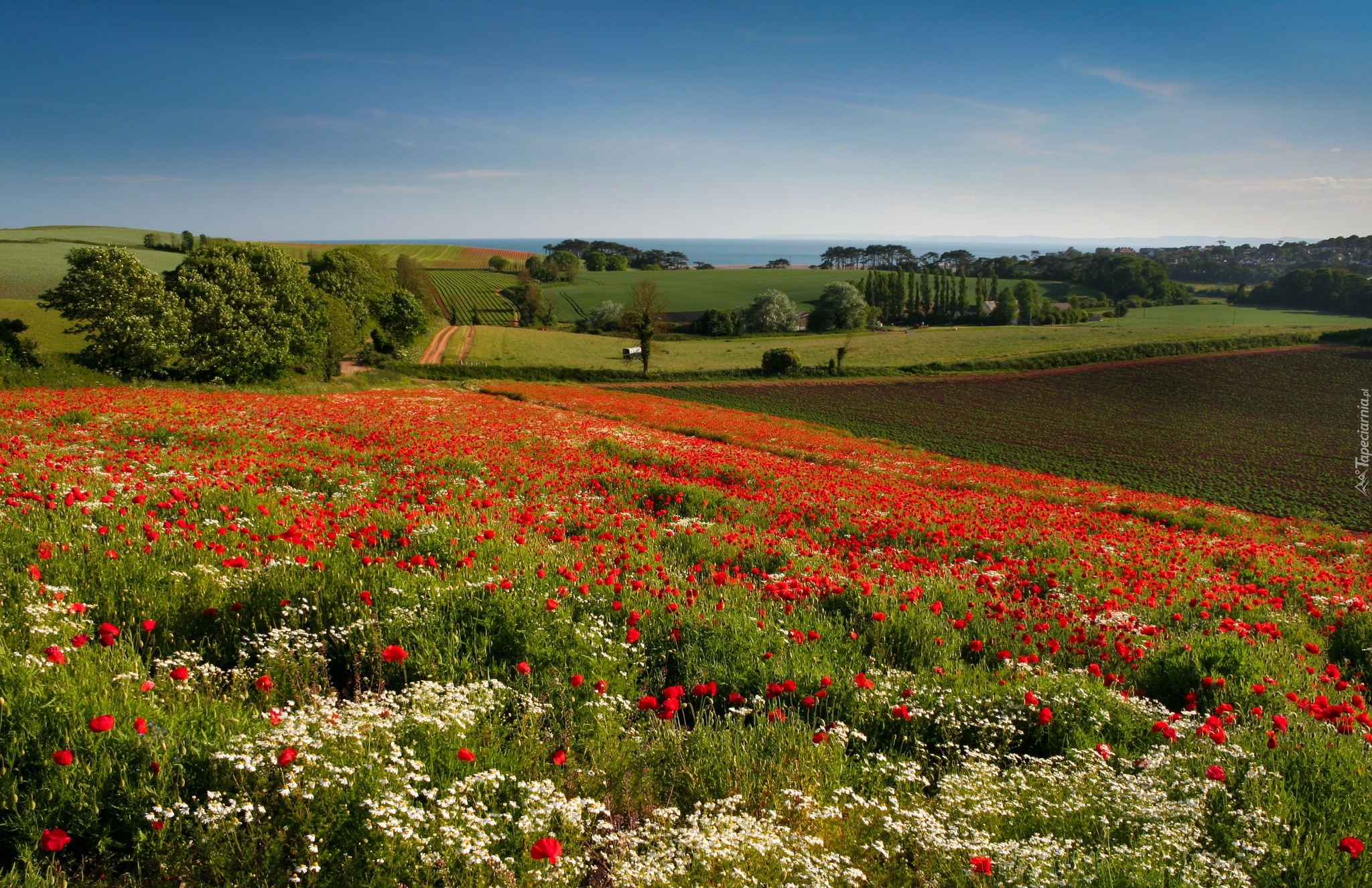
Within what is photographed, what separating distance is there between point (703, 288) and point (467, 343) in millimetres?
83259

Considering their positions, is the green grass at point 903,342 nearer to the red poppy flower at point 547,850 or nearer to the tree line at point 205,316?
the tree line at point 205,316

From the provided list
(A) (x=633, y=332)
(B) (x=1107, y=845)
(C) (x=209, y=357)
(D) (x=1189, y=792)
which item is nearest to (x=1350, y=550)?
(D) (x=1189, y=792)

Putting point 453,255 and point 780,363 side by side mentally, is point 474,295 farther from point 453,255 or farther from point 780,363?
point 780,363

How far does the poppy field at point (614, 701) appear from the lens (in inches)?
129

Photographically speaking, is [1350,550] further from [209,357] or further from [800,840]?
[209,357]

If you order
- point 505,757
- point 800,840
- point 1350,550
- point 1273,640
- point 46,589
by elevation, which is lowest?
point 1350,550

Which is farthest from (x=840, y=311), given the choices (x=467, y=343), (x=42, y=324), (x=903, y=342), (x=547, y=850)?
(x=547, y=850)

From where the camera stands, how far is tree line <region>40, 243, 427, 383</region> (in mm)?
34812

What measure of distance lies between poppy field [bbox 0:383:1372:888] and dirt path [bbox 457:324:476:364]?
6446 cm

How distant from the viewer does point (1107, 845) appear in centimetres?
379

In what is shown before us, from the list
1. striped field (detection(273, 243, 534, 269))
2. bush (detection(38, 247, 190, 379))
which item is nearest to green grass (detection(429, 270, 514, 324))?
striped field (detection(273, 243, 534, 269))

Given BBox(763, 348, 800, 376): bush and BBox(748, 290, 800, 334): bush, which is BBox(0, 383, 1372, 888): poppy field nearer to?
BBox(763, 348, 800, 376): bush

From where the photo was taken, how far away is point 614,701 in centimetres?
477

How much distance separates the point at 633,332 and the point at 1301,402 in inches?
3147
